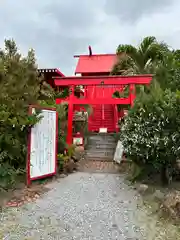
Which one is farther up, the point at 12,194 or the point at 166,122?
the point at 166,122

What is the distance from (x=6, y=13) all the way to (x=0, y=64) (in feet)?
12.2

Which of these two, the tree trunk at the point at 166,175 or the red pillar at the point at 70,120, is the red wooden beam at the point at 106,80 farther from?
the tree trunk at the point at 166,175

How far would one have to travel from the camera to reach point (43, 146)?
5973 mm

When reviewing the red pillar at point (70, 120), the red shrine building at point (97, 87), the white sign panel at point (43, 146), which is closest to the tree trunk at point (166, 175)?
the white sign panel at point (43, 146)

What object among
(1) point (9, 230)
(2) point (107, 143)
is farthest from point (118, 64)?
(1) point (9, 230)

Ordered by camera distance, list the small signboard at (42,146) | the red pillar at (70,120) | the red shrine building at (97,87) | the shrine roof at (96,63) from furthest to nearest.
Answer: the shrine roof at (96,63) → the red pillar at (70,120) → the red shrine building at (97,87) → the small signboard at (42,146)

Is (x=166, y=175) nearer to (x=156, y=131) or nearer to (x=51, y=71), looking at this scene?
(x=156, y=131)

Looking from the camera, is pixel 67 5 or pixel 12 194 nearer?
pixel 12 194

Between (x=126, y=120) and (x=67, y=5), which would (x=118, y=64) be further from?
(x=126, y=120)

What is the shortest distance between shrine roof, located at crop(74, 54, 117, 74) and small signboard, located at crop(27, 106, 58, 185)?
40.6 feet

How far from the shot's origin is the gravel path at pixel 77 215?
3.57 metres

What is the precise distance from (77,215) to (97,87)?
707 centimetres

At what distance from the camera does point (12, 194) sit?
4914mm

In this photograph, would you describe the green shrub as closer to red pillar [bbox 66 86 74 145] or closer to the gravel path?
the gravel path
